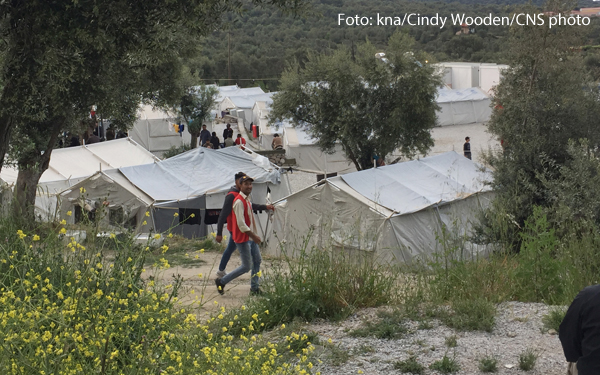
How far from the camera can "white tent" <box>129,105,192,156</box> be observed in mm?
28391

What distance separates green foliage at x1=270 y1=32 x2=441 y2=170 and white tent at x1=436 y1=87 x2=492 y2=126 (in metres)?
16.6

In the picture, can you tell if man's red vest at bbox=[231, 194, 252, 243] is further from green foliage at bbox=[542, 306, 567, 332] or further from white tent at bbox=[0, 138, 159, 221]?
white tent at bbox=[0, 138, 159, 221]

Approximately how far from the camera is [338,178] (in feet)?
41.7

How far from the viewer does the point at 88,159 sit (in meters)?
17.2

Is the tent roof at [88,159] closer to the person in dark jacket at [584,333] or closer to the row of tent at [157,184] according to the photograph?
the row of tent at [157,184]

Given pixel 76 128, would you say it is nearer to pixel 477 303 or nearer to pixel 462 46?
pixel 477 303

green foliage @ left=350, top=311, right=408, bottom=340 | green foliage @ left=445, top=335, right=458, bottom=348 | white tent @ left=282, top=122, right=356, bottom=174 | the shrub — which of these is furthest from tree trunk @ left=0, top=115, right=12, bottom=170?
white tent @ left=282, top=122, right=356, bottom=174

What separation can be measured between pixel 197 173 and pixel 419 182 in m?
5.43

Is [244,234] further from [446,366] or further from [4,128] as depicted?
[446,366]

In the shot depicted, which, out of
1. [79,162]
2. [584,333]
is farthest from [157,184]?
[584,333]

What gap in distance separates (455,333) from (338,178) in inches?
322

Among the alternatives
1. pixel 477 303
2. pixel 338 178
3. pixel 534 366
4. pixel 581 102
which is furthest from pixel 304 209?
pixel 534 366

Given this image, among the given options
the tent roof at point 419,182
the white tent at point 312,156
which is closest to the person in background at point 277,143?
the white tent at point 312,156

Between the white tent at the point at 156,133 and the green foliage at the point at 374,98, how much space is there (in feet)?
31.8
